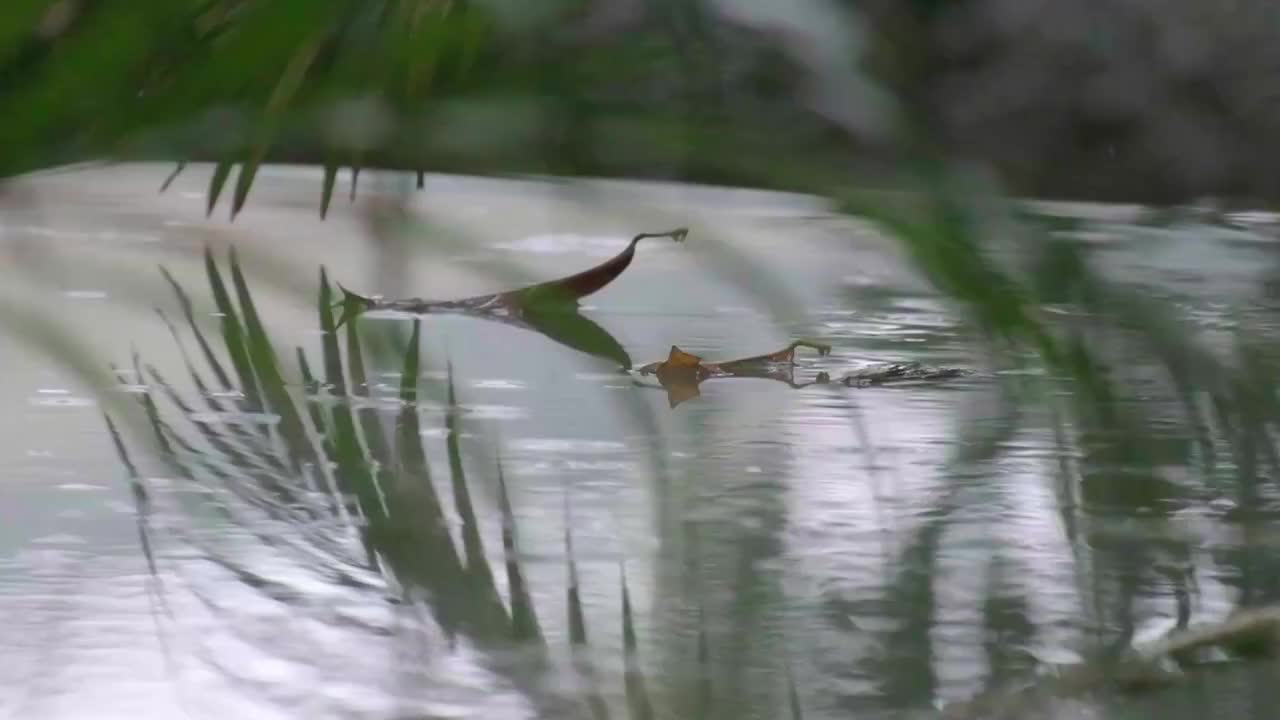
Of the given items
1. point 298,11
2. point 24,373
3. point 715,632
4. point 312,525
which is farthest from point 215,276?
point 298,11

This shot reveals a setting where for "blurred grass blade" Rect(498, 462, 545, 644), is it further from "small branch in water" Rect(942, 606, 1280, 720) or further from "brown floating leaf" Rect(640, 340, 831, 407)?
"brown floating leaf" Rect(640, 340, 831, 407)

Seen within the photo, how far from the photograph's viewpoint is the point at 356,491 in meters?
0.49

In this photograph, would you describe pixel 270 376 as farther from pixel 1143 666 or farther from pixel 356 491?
pixel 1143 666

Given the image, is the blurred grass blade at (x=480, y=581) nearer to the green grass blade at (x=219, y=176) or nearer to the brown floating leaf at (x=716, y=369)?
the green grass blade at (x=219, y=176)

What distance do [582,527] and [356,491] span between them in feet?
Result: 0.25

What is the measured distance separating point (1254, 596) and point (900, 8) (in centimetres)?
25

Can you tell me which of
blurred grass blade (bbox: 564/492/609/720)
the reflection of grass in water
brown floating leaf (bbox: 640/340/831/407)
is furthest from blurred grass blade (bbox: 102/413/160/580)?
brown floating leaf (bbox: 640/340/831/407)

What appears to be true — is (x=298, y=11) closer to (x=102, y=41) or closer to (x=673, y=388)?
(x=102, y=41)

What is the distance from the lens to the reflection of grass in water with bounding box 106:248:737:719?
1.09 ft

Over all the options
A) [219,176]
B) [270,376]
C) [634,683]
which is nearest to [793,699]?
[634,683]

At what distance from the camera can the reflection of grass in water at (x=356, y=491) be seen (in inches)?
13.1

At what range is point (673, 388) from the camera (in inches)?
27.4

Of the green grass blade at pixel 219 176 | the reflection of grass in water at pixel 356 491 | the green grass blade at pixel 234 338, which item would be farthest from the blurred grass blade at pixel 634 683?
the green grass blade at pixel 234 338

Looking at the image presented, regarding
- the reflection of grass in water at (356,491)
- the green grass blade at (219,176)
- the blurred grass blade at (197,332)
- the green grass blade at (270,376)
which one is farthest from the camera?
A: the blurred grass blade at (197,332)
